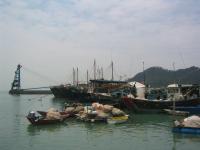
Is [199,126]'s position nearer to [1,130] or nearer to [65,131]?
[65,131]

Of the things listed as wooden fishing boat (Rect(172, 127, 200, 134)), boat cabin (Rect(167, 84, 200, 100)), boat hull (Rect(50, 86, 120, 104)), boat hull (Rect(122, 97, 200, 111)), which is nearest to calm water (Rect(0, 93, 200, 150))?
wooden fishing boat (Rect(172, 127, 200, 134))

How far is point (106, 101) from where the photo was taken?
184 ft

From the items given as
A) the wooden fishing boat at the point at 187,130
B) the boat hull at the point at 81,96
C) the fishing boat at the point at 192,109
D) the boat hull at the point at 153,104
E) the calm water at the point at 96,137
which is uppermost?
the boat hull at the point at 81,96

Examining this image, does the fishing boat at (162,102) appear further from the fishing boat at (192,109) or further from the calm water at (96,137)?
the calm water at (96,137)

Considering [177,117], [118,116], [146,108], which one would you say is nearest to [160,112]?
[146,108]

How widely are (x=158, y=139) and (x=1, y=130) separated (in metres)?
14.7

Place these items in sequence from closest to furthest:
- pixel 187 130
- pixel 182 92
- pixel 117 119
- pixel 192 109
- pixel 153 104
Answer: pixel 187 130 < pixel 117 119 < pixel 192 109 < pixel 153 104 < pixel 182 92

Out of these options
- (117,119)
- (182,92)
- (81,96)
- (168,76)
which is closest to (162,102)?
(182,92)

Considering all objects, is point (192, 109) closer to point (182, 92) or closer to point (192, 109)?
point (192, 109)

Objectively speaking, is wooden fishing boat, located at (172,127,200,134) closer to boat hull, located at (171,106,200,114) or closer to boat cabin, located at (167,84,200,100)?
boat hull, located at (171,106,200,114)

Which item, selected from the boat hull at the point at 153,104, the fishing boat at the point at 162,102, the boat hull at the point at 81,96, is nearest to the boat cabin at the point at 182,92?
the fishing boat at the point at 162,102

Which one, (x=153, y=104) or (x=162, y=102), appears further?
(x=153, y=104)

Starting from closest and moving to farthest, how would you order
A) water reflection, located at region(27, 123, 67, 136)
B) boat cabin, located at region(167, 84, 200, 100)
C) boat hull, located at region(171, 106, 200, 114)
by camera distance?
water reflection, located at region(27, 123, 67, 136)
boat hull, located at region(171, 106, 200, 114)
boat cabin, located at region(167, 84, 200, 100)

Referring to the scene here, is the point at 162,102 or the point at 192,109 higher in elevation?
the point at 162,102
